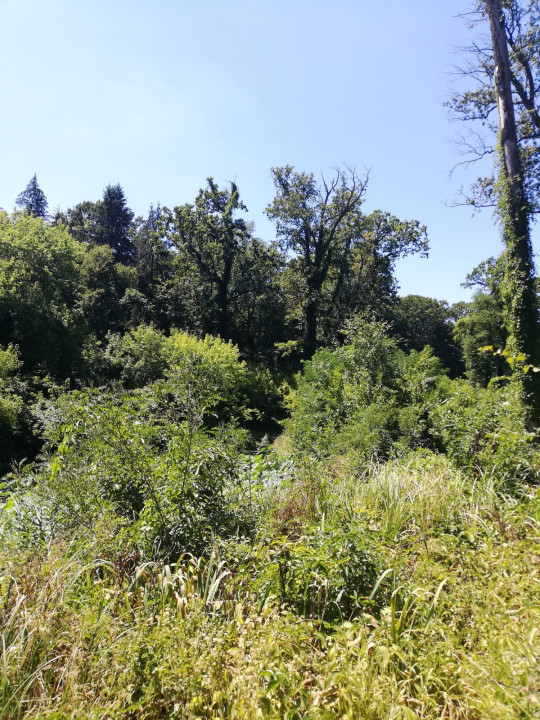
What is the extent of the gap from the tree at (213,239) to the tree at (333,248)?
2635 millimetres

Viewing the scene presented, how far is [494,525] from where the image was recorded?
2.98 meters

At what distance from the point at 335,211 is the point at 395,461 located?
65.1ft

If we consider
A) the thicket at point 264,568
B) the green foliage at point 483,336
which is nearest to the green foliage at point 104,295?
the thicket at point 264,568

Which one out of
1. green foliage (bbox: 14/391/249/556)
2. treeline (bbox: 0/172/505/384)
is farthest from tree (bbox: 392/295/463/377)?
green foliage (bbox: 14/391/249/556)

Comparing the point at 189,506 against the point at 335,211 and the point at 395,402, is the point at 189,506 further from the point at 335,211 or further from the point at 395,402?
the point at 335,211

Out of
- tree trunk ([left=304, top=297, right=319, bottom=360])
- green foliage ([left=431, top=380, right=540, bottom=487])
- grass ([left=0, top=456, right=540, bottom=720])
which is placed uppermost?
tree trunk ([left=304, top=297, right=319, bottom=360])

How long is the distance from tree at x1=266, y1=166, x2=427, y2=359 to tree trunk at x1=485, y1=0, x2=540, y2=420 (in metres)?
13.9

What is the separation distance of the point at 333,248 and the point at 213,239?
6.98 metres

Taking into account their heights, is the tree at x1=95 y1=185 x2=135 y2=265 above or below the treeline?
above

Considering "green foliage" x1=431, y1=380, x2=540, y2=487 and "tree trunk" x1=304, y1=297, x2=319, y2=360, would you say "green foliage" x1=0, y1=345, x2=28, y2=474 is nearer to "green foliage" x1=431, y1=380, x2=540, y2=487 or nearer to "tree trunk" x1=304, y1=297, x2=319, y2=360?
"green foliage" x1=431, y1=380, x2=540, y2=487

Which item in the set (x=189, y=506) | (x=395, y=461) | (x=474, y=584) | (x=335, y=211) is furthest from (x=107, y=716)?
(x=335, y=211)

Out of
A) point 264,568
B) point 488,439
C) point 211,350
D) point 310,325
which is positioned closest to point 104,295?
point 310,325

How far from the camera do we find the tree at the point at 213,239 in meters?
21.2

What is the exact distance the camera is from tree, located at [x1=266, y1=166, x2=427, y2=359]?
71.7ft
